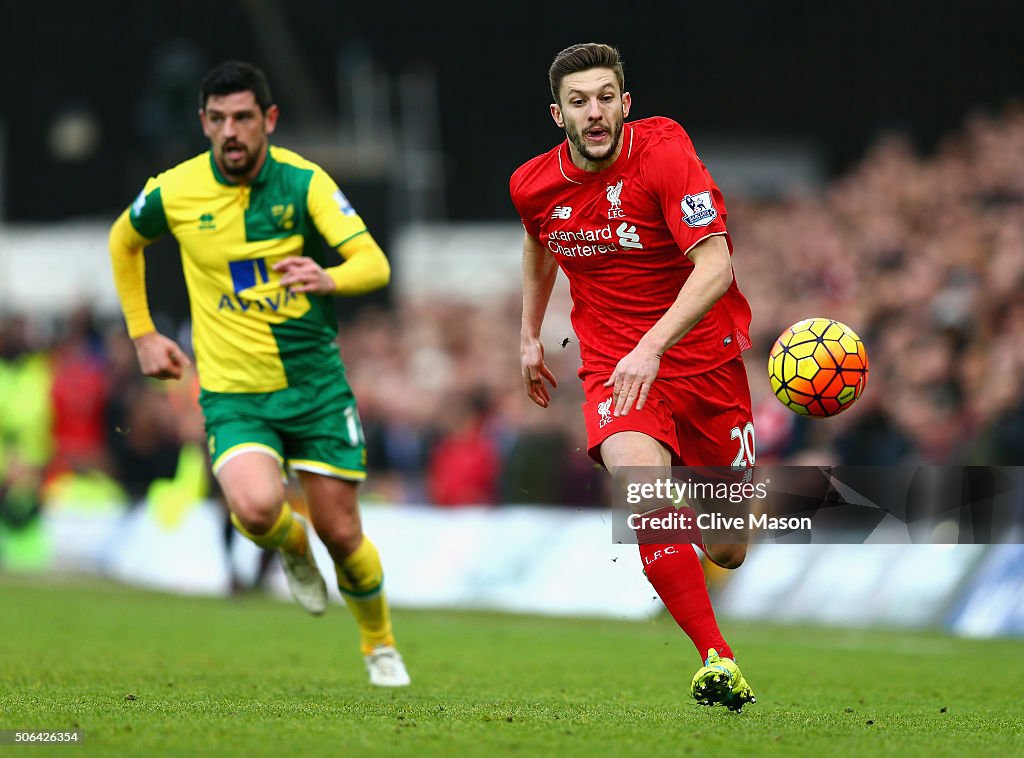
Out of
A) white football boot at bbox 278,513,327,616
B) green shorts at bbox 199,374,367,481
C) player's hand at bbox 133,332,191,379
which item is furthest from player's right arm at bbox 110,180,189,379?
white football boot at bbox 278,513,327,616

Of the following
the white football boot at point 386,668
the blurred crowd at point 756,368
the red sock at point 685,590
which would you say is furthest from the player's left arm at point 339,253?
the blurred crowd at point 756,368

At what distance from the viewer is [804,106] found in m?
25.1

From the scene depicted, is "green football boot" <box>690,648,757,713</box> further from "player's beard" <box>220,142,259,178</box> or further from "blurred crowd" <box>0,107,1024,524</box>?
"blurred crowd" <box>0,107,1024,524</box>

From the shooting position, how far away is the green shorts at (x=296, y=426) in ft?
28.5

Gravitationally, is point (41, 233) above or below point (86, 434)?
above

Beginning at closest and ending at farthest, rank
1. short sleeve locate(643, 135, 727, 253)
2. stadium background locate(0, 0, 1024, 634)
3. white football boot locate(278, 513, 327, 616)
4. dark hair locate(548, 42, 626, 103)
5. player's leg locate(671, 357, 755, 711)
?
short sleeve locate(643, 135, 727, 253) → dark hair locate(548, 42, 626, 103) → player's leg locate(671, 357, 755, 711) → white football boot locate(278, 513, 327, 616) → stadium background locate(0, 0, 1024, 634)

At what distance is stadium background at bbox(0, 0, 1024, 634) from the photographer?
14453 millimetres

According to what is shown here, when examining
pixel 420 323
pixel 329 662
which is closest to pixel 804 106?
pixel 420 323

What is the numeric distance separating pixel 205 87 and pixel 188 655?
3634 millimetres

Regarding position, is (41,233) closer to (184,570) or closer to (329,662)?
(184,570)

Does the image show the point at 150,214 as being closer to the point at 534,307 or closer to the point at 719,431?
the point at 534,307

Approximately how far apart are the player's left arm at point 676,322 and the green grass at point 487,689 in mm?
1361

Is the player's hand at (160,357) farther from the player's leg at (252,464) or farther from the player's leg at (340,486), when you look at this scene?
the player's leg at (340,486)

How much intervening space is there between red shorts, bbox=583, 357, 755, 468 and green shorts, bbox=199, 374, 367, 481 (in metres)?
1.59
